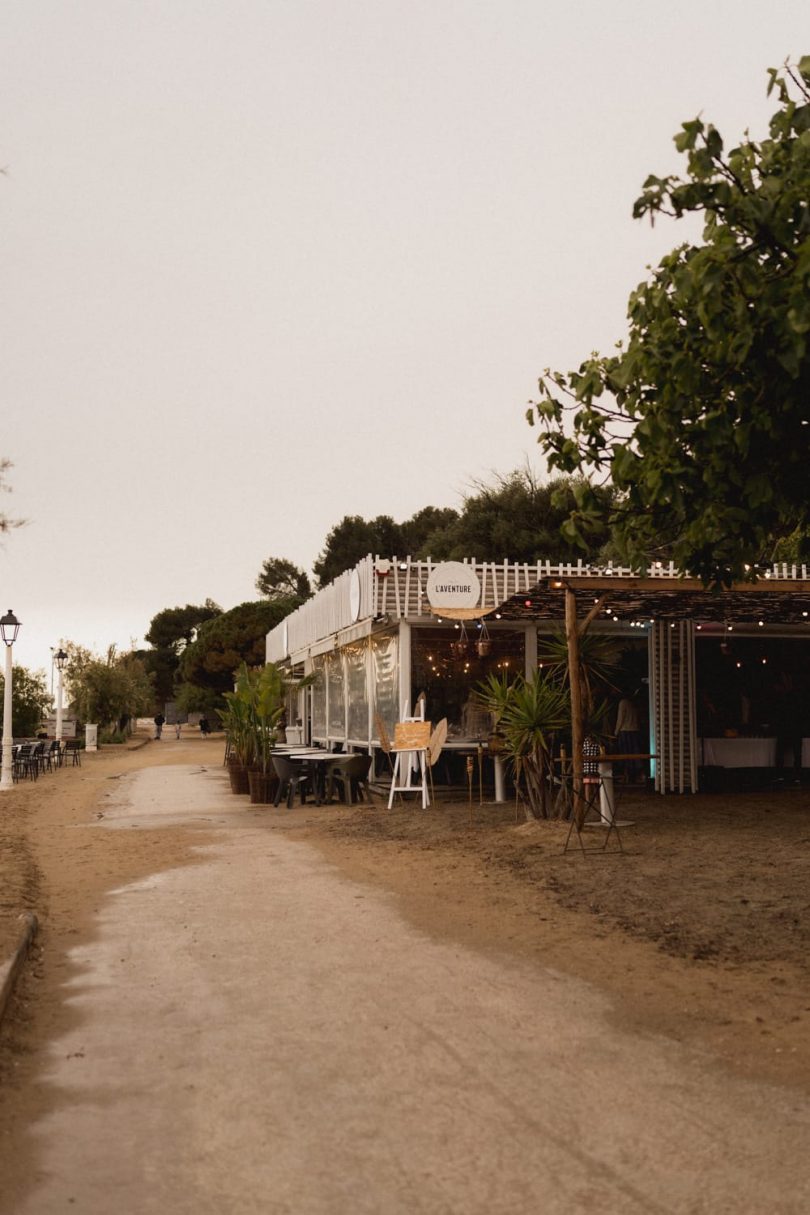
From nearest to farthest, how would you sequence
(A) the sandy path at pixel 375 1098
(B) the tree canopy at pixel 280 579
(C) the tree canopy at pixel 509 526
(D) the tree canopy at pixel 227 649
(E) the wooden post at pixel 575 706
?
(A) the sandy path at pixel 375 1098 → (E) the wooden post at pixel 575 706 → (C) the tree canopy at pixel 509 526 → (D) the tree canopy at pixel 227 649 → (B) the tree canopy at pixel 280 579

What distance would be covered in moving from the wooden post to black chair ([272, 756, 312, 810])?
19.6 feet

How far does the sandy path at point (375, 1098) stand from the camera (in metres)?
3.21

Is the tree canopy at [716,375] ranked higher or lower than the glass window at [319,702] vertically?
higher

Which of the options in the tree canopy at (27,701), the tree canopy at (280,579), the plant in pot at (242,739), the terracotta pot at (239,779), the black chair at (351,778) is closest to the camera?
the black chair at (351,778)

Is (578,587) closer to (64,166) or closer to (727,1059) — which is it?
(64,166)

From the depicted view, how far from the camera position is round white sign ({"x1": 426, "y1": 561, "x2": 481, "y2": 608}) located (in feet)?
50.2

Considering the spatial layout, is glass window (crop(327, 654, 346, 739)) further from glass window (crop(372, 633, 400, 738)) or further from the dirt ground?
the dirt ground

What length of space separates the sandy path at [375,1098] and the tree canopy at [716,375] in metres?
2.51

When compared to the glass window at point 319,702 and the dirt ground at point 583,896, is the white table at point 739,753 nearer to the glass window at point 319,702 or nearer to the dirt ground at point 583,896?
the dirt ground at point 583,896

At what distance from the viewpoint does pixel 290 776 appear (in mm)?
16516

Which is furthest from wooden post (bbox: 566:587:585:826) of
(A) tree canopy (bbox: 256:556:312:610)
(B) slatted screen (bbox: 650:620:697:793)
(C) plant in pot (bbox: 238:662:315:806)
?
(A) tree canopy (bbox: 256:556:312:610)

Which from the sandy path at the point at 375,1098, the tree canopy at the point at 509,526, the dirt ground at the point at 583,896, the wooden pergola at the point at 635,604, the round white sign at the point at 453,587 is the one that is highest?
the tree canopy at the point at 509,526

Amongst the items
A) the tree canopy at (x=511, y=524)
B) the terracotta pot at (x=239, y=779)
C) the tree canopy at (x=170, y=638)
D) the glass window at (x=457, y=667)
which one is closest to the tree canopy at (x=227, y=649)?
the tree canopy at (x=511, y=524)

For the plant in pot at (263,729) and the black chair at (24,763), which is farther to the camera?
the black chair at (24,763)
